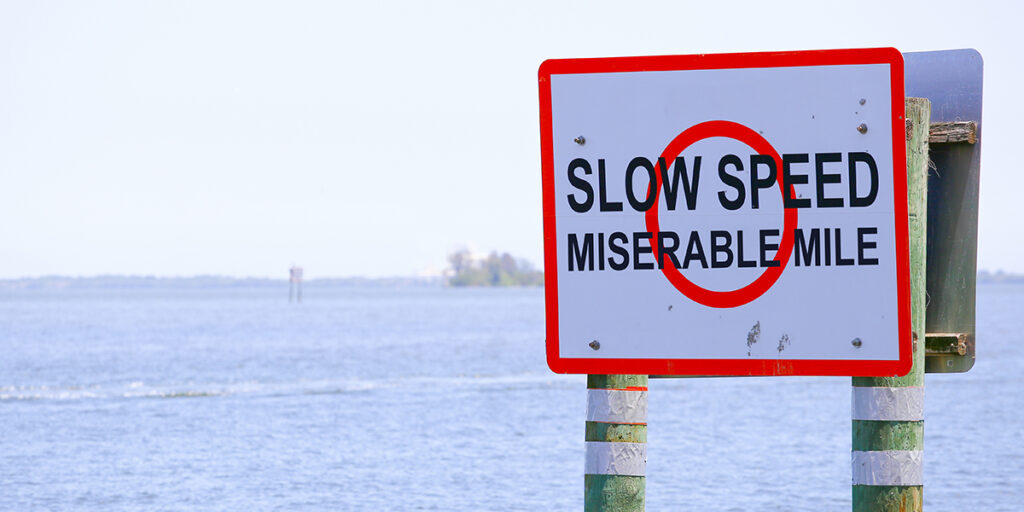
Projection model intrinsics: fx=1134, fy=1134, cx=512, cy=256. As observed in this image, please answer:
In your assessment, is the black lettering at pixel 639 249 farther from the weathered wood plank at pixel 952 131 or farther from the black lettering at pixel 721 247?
the weathered wood plank at pixel 952 131

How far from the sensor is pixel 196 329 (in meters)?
83.9

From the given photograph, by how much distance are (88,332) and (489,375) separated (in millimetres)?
47771

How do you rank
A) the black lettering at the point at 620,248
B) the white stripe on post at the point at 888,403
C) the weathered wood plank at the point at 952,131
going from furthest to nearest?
the weathered wood plank at the point at 952,131 → the white stripe on post at the point at 888,403 → the black lettering at the point at 620,248

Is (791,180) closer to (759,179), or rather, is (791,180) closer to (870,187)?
(759,179)

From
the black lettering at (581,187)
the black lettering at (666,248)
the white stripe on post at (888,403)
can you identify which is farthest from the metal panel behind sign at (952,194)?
the black lettering at (581,187)

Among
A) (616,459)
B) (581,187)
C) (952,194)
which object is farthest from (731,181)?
(952,194)

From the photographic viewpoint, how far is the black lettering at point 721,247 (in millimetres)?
3053

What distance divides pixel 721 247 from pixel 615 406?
2.72ft

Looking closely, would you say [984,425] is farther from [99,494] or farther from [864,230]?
[864,230]

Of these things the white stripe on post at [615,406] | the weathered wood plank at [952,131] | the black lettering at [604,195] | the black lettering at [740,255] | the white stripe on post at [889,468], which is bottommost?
the white stripe on post at [889,468]

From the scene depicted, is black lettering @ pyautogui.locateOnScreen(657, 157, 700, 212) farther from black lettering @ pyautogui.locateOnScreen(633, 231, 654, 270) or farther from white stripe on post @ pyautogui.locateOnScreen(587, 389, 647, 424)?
white stripe on post @ pyautogui.locateOnScreen(587, 389, 647, 424)

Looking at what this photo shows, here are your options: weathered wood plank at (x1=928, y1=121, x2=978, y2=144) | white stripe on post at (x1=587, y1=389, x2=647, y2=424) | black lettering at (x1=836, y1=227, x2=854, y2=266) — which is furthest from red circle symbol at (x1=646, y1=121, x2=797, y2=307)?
weathered wood plank at (x1=928, y1=121, x2=978, y2=144)

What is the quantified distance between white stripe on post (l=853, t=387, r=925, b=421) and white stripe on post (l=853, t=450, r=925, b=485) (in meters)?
0.12

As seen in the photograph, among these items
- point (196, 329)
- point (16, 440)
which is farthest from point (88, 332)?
point (16, 440)
